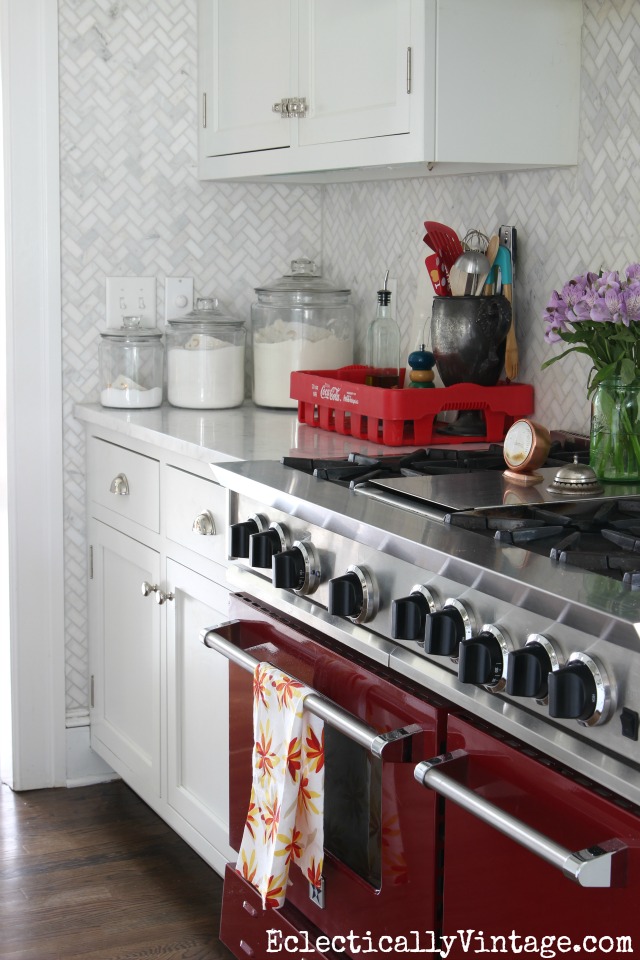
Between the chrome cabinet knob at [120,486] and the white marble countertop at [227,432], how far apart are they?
0.32 ft

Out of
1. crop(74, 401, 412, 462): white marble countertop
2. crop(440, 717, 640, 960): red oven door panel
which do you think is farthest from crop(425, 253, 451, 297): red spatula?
crop(440, 717, 640, 960): red oven door panel

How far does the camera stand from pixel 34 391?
287 centimetres

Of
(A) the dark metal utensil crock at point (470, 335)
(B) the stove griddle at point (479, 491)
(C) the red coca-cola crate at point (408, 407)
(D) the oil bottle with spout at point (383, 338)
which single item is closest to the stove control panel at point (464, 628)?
(B) the stove griddle at point (479, 491)

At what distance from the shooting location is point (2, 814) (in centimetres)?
283

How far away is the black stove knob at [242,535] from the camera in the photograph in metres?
1.91

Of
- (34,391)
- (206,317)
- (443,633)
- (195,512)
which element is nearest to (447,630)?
(443,633)

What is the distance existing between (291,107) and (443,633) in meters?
1.53

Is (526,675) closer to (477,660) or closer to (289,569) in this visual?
(477,660)

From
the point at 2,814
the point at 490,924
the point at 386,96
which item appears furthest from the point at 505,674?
the point at 2,814

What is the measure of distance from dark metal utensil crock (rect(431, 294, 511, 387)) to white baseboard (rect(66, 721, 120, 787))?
1425 millimetres

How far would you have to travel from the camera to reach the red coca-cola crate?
221 cm

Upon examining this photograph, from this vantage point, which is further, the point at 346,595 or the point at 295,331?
the point at 295,331

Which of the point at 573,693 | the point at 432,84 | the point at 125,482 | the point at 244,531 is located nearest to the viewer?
the point at 573,693

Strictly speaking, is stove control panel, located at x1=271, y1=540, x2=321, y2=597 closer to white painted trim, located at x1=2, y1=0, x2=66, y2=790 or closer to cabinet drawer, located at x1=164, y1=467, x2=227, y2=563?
cabinet drawer, located at x1=164, y1=467, x2=227, y2=563
